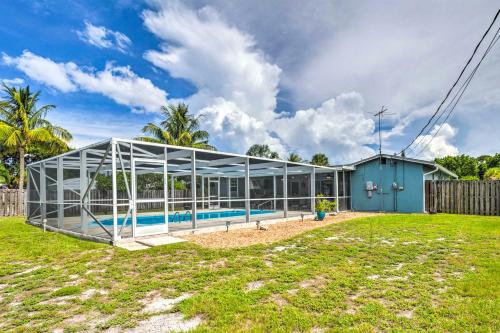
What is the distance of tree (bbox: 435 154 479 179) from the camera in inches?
1227

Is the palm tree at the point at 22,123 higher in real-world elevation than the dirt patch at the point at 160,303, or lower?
higher

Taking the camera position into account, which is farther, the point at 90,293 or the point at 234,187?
the point at 234,187

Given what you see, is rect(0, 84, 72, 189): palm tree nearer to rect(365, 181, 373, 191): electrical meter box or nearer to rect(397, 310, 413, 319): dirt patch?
rect(365, 181, 373, 191): electrical meter box

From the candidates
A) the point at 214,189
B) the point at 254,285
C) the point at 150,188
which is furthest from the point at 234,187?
the point at 254,285

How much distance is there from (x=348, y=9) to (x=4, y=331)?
10.9m

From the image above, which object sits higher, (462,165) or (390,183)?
(462,165)

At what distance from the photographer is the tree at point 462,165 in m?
31.2

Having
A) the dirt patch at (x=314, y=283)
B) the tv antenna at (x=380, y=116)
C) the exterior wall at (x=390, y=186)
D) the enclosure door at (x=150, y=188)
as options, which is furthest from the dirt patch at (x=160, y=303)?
the tv antenna at (x=380, y=116)

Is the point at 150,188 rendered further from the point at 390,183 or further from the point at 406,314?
the point at 390,183

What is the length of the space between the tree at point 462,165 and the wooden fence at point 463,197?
20417 millimetres

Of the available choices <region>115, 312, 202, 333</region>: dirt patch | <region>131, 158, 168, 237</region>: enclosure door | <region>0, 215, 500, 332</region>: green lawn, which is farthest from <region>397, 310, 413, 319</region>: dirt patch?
<region>131, 158, 168, 237</region>: enclosure door

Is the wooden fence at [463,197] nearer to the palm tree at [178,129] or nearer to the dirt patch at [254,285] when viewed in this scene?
the dirt patch at [254,285]

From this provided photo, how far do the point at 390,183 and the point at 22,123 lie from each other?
22.0 m

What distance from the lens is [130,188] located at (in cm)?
912
